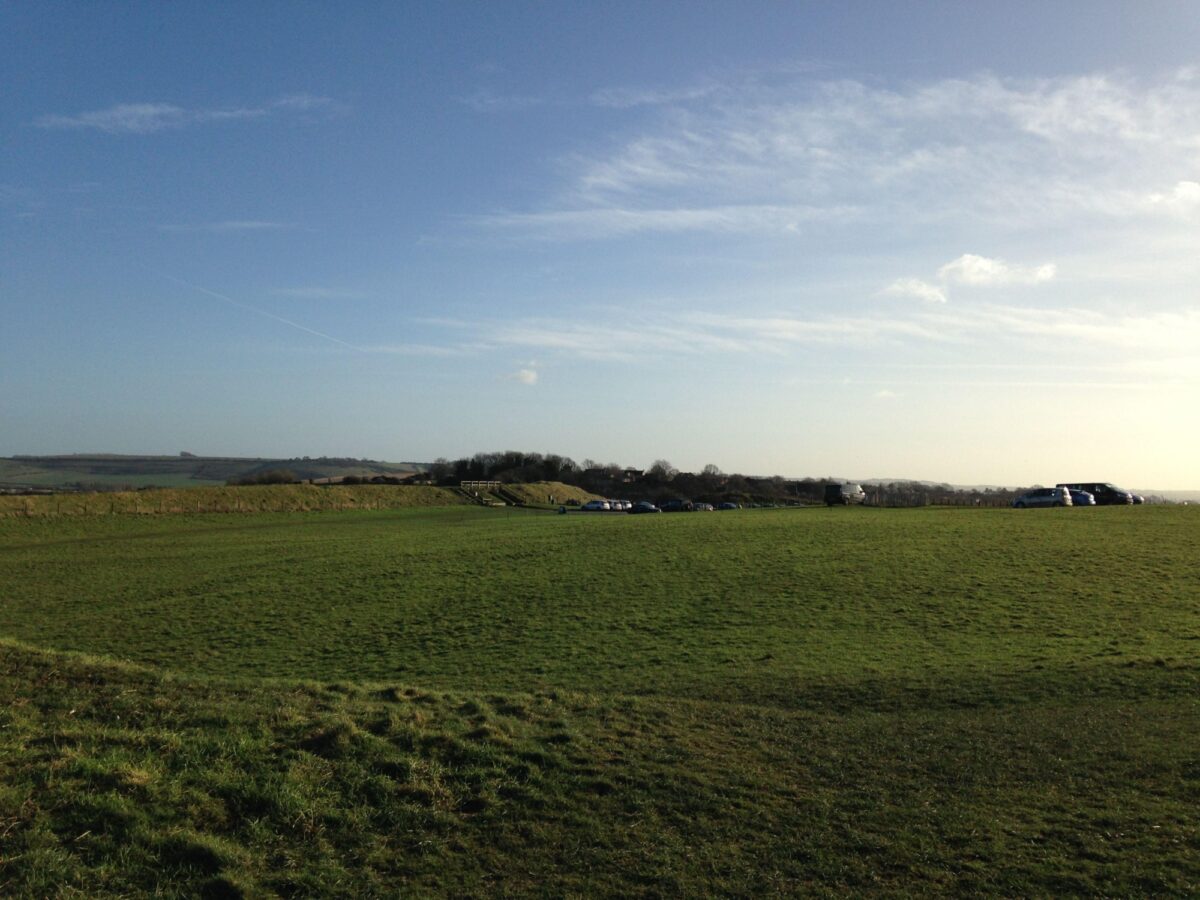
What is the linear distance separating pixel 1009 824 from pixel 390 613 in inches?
924

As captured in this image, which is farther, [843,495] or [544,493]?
[544,493]

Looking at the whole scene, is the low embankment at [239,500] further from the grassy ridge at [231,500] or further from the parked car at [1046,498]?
the parked car at [1046,498]

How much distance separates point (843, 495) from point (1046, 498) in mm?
22253

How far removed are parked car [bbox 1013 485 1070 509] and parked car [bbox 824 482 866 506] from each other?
63.2 ft

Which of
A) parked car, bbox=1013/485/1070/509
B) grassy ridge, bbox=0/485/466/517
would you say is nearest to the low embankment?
grassy ridge, bbox=0/485/466/517

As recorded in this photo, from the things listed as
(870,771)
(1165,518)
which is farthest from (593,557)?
(1165,518)

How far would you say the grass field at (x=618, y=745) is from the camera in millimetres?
7953

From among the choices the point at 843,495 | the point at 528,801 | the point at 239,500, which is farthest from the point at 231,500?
the point at 528,801

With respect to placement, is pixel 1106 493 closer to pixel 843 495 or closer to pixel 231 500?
pixel 843 495

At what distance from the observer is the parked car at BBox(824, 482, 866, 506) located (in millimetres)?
87750

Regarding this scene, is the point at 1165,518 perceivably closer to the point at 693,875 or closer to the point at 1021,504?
the point at 1021,504

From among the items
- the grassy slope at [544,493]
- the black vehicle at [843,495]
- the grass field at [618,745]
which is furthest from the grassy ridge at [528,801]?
the grassy slope at [544,493]

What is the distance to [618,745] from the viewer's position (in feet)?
38.5

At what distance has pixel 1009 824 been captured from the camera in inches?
368
